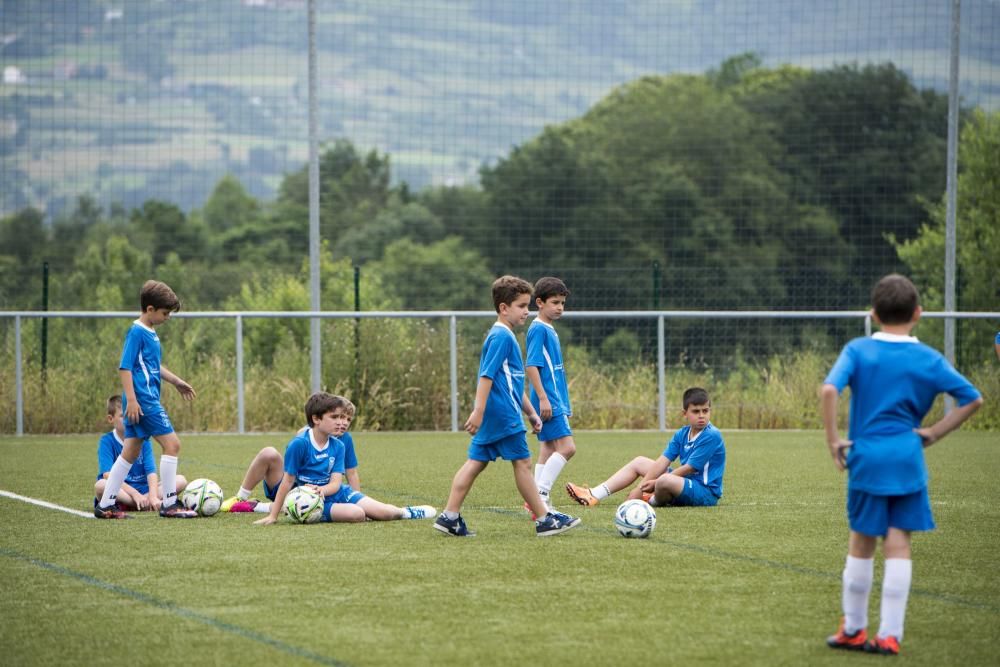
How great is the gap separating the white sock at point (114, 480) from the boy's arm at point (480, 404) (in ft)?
8.62

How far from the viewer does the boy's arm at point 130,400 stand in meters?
8.93

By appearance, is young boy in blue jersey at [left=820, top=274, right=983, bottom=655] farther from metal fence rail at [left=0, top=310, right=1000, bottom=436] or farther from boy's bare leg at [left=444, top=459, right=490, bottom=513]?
metal fence rail at [left=0, top=310, right=1000, bottom=436]

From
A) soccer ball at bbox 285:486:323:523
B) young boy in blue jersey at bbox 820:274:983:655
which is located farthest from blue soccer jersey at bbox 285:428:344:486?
young boy in blue jersey at bbox 820:274:983:655

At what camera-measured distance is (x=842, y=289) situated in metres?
34.5

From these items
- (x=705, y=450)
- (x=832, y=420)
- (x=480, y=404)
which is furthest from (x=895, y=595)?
(x=705, y=450)

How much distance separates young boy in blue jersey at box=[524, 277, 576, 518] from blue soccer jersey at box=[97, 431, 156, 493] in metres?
2.78

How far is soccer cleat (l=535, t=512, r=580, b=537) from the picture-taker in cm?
816

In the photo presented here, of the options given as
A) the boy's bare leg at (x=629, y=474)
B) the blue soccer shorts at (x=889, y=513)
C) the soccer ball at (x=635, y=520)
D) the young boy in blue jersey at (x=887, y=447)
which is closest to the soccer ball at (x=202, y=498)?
the boy's bare leg at (x=629, y=474)

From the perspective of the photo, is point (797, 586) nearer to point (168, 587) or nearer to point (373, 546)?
point (373, 546)

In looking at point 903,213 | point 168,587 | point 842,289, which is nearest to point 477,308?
point 842,289

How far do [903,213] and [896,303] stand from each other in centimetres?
4050

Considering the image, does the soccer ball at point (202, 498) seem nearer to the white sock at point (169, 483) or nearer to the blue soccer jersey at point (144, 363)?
the white sock at point (169, 483)

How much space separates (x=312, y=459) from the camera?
8.81m

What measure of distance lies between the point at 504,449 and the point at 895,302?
3.23 meters
